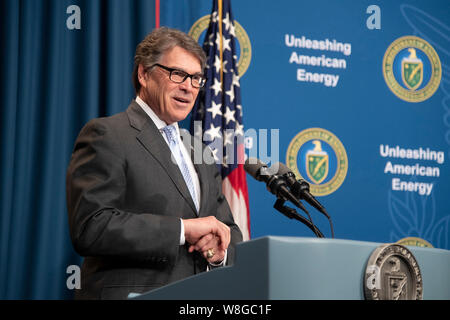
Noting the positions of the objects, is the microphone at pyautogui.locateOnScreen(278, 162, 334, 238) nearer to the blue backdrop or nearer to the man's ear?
the man's ear

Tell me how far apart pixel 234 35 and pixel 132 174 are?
2.12 m

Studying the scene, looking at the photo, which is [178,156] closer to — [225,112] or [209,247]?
[209,247]

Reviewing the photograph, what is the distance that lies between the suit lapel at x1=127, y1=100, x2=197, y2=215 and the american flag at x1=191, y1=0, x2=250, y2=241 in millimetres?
1415

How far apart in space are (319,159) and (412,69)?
115 centimetres

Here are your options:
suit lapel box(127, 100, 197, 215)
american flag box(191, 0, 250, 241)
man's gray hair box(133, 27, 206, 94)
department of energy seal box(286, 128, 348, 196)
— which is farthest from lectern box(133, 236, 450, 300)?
department of energy seal box(286, 128, 348, 196)

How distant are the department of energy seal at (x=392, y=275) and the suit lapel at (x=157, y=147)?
3.06 ft

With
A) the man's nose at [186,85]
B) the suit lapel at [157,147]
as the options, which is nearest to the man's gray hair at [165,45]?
the man's nose at [186,85]

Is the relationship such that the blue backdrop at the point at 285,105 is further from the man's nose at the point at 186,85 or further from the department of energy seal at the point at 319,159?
the man's nose at the point at 186,85

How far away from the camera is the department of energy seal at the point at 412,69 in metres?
4.47

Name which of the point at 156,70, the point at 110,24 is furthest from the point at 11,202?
the point at 156,70

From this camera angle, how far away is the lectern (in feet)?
3.58

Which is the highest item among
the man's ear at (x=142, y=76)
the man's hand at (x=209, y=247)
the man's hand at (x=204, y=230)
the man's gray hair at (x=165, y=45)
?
the man's gray hair at (x=165, y=45)

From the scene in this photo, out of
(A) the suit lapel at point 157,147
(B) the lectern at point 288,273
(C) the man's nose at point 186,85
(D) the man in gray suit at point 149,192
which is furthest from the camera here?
(C) the man's nose at point 186,85

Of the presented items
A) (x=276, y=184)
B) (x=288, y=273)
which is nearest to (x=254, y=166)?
(x=276, y=184)
